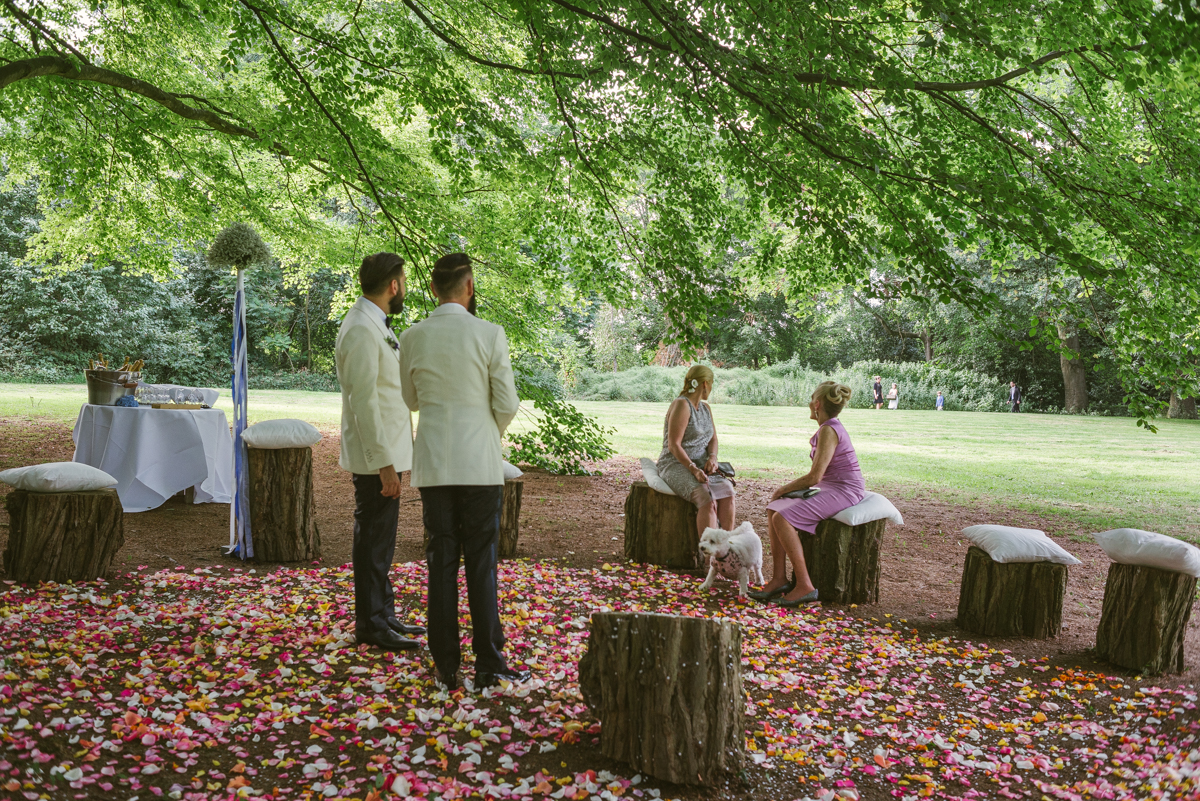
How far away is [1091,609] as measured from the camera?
580 centimetres

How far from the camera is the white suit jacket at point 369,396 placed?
379cm

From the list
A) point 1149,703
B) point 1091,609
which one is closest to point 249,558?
point 1149,703

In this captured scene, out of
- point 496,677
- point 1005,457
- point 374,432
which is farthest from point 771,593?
point 1005,457

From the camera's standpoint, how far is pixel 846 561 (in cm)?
550

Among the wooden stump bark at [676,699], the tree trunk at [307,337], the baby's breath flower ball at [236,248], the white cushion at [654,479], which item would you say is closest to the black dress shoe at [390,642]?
the wooden stump bark at [676,699]

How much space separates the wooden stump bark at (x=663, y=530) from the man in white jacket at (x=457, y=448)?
2.81 meters

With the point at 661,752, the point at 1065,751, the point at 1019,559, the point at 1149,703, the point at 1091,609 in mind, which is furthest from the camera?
the point at 1091,609

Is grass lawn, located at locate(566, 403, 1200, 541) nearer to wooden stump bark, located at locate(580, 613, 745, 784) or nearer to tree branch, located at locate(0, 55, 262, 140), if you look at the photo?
wooden stump bark, located at locate(580, 613, 745, 784)

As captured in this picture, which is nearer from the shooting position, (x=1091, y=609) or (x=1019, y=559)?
(x=1019, y=559)

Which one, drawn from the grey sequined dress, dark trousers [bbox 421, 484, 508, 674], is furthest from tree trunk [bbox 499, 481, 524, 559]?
dark trousers [bbox 421, 484, 508, 674]

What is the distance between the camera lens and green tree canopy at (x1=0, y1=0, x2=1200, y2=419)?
4746 millimetres

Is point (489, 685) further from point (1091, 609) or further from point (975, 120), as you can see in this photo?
point (975, 120)

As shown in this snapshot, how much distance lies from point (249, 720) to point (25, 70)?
673 cm

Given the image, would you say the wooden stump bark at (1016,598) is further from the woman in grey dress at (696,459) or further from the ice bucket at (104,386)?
the ice bucket at (104,386)
